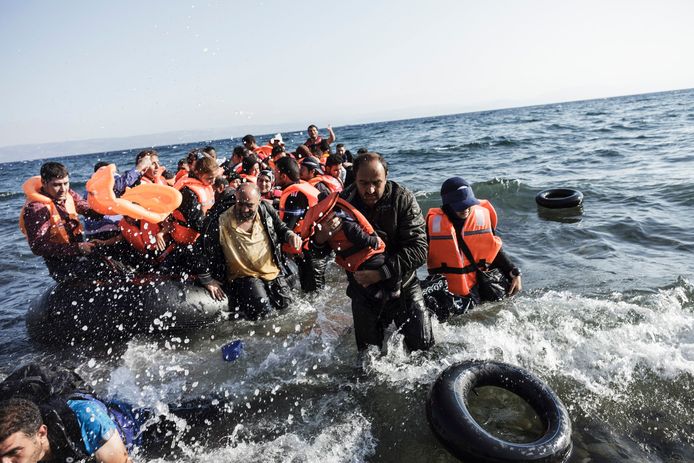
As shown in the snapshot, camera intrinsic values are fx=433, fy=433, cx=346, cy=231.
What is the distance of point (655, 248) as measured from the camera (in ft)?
25.0

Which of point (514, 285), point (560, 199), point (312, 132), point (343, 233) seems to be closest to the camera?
point (343, 233)

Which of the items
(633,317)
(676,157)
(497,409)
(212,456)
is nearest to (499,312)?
(633,317)

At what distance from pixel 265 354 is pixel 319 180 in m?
2.88

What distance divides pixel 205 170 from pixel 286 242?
1.62 metres

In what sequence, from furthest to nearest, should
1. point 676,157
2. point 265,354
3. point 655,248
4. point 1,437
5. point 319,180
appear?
point 676,157 → point 655,248 → point 319,180 → point 265,354 → point 1,437

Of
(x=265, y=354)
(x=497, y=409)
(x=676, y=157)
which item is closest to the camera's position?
(x=497, y=409)

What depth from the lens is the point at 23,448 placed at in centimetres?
225

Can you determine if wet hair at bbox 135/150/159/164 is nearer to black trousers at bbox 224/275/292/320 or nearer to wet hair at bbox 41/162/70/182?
wet hair at bbox 41/162/70/182

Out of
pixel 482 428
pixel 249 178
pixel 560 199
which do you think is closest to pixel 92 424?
pixel 482 428

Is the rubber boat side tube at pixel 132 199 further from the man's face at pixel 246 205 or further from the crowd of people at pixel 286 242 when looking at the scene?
the man's face at pixel 246 205

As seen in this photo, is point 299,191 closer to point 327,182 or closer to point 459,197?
point 327,182

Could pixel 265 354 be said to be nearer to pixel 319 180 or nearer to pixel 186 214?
pixel 186 214

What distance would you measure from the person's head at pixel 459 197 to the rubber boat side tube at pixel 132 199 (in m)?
3.15

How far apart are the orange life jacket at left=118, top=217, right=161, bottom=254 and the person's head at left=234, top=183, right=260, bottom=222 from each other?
64.0 inches
